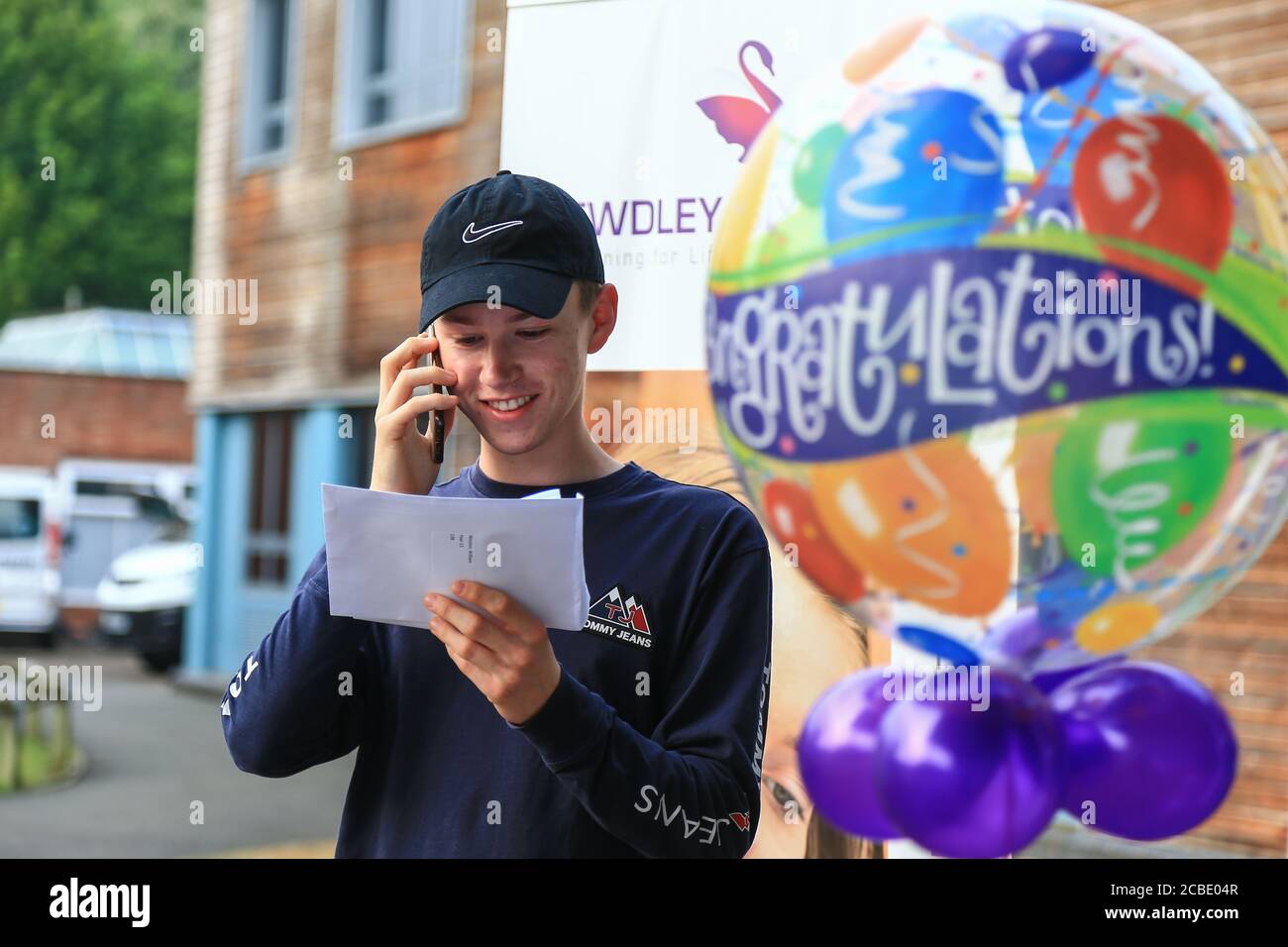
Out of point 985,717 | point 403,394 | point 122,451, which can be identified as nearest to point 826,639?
point 985,717

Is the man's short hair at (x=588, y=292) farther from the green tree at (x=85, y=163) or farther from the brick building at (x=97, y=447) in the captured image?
the green tree at (x=85, y=163)

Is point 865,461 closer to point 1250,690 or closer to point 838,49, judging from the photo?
point 838,49

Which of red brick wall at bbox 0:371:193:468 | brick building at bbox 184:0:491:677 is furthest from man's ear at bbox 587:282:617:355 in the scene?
red brick wall at bbox 0:371:193:468

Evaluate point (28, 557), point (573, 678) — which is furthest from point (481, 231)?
point (28, 557)

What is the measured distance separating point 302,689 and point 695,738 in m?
0.46

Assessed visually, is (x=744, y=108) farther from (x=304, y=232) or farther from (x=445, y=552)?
(x=304, y=232)

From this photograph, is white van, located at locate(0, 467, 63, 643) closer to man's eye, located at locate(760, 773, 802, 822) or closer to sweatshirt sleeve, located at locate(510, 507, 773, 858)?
man's eye, located at locate(760, 773, 802, 822)

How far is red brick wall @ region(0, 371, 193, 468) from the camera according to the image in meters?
17.1

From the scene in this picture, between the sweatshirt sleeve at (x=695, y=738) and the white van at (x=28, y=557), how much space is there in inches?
520

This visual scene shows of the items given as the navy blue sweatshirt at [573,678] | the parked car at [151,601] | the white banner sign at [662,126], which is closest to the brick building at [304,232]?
the parked car at [151,601]

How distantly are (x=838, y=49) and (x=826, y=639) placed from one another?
3.98 ft

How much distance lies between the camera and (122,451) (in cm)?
1766

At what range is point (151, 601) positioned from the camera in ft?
40.4

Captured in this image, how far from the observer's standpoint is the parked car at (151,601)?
473 inches
